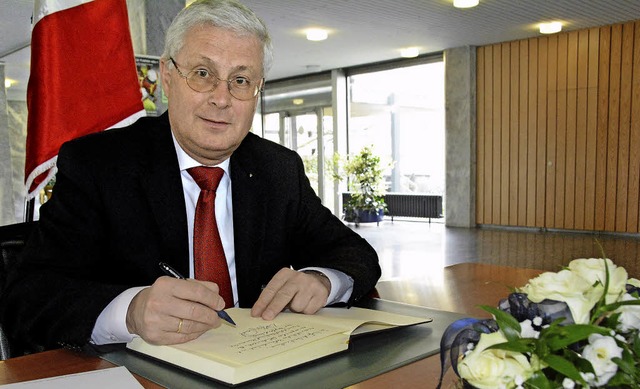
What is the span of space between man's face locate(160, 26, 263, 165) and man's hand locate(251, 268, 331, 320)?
17.5 inches

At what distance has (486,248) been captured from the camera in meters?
8.91

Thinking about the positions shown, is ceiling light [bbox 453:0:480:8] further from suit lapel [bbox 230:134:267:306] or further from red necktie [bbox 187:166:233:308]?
red necktie [bbox 187:166:233:308]

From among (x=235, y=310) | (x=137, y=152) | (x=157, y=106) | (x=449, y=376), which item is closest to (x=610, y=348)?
(x=449, y=376)

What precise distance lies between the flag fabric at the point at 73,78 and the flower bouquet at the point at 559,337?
2286 mm

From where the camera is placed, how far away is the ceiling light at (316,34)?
1027cm

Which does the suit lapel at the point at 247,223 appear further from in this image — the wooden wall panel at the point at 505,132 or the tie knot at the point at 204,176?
the wooden wall panel at the point at 505,132

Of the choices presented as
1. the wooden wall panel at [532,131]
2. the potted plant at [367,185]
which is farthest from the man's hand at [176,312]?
the potted plant at [367,185]

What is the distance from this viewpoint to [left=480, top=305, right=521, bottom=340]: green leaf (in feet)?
1.91

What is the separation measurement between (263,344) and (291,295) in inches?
11.2

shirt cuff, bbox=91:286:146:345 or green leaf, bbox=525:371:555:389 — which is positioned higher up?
green leaf, bbox=525:371:555:389

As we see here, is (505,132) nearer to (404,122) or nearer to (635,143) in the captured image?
(635,143)

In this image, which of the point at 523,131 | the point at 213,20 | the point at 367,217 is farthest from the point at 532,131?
the point at 213,20

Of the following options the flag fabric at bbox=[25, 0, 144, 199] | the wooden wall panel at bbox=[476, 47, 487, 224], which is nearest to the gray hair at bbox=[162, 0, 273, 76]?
the flag fabric at bbox=[25, 0, 144, 199]

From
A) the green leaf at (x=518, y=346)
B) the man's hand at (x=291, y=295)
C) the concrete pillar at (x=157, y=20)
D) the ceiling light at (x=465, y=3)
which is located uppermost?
the ceiling light at (x=465, y=3)
